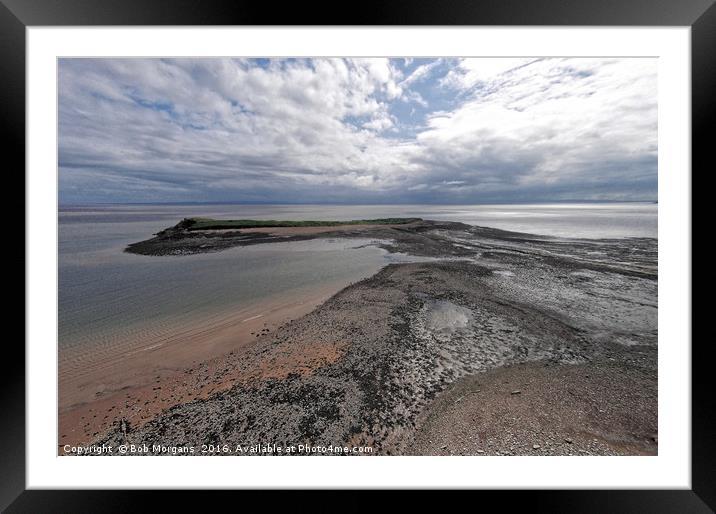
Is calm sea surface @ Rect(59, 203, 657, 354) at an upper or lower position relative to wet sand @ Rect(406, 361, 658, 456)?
upper

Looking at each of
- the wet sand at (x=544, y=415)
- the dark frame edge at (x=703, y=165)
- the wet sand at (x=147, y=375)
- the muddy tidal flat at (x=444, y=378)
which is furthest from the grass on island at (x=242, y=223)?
the dark frame edge at (x=703, y=165)

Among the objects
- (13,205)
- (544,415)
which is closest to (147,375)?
(13,205)

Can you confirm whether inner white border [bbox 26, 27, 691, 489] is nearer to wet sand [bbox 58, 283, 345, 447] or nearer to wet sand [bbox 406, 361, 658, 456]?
wet sand [bbox 406, 361, 658, 456]

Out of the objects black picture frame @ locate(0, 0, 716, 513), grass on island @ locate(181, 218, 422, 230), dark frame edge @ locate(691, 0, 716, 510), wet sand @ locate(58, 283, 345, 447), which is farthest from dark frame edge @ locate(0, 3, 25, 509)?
grass on island @ locate(181, 218, 422, 230)
